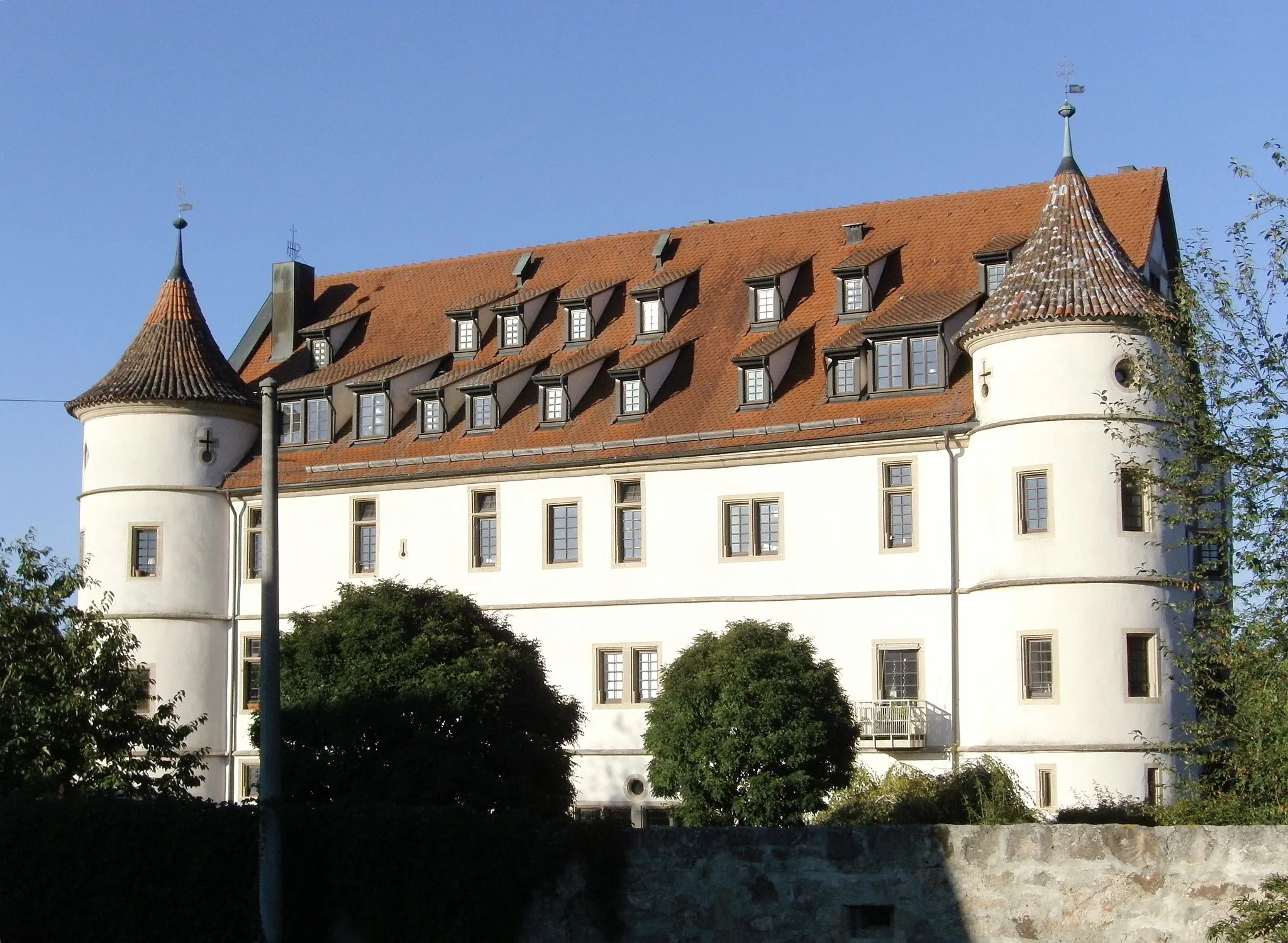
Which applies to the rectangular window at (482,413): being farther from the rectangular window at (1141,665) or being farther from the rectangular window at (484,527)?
the rectangular window at (1141,665)

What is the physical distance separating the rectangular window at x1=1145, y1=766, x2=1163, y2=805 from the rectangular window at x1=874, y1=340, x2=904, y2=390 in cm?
873

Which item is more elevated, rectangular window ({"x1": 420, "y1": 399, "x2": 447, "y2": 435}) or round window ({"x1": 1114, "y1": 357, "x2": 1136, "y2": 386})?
rectangular window ({"x1": 420, "y1": 399, "x2": 447, "y2": 435})

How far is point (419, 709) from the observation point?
95.1ft

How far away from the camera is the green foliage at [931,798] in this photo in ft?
101

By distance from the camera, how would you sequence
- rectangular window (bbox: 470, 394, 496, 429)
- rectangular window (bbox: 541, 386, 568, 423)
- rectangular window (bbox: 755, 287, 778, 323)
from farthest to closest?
rectangular window (bbox: 470, 394, 496, 429), rectangular window (bbox: 755, 287, 778, 323), rectangular window (bbox: 541, 386, 568, 423)

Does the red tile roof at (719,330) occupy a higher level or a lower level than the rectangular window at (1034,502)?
higher

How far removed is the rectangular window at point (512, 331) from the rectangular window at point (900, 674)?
12.3 m

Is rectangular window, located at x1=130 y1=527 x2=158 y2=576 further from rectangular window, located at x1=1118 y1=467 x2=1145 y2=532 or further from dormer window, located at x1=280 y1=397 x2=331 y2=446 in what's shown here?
rectangular window, located at x1=1118 y1=467 x2=1145 y2=532

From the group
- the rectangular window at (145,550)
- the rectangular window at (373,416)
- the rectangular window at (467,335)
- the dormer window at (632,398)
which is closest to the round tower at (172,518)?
the rectangular window at (145,550)

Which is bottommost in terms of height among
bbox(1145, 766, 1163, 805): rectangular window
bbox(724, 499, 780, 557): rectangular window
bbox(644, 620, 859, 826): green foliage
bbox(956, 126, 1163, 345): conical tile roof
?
bbox(1145, 766, 1163, 805): rectangular window

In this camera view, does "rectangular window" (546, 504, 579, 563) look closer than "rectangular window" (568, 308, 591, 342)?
Yes

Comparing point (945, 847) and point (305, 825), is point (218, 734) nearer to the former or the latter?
point (305, 825)

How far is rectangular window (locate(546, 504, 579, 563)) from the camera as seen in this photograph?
41000 millimetres

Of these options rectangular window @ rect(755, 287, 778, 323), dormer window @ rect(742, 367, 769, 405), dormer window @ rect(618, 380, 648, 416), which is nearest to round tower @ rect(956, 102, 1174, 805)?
dormer window @ rect(742, 367, 769, 405)
